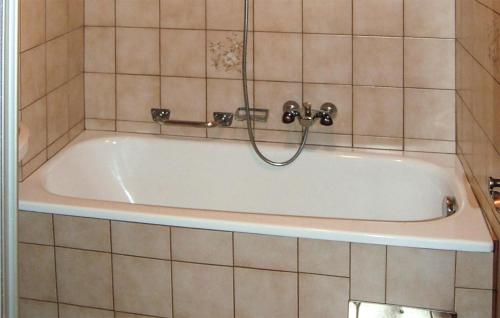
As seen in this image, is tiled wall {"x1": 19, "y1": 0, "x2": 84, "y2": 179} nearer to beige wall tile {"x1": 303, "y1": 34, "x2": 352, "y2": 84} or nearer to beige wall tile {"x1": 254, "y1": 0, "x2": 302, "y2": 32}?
beige wall tile {"x1": 254, "y1": 0, "x2": 302, "y2": 32}

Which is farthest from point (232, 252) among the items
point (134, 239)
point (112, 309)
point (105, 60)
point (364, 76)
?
point (105, 60)

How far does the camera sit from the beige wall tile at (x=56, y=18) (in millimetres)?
2832

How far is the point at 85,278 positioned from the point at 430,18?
1.60 m

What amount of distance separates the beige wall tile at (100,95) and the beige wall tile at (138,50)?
0.31 feet

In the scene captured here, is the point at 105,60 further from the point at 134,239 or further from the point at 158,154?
the point at 134,239

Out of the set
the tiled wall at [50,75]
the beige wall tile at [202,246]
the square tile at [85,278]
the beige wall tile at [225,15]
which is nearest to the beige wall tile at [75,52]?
the tiled wall at [50,75]

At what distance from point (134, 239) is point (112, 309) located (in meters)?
0.27

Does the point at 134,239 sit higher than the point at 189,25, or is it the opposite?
the point at 189,25

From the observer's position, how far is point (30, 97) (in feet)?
8.89

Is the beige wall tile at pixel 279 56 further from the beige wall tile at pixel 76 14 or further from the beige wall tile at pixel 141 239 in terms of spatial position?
the beige wall tile at pixel 141 239

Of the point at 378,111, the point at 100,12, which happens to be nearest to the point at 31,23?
the point at 100,12

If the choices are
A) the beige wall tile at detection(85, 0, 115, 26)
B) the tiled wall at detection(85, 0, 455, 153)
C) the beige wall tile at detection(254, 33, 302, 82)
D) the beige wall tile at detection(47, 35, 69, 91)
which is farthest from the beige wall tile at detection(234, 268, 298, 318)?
the beige wall tile at detection(85, 0, 115, 26)

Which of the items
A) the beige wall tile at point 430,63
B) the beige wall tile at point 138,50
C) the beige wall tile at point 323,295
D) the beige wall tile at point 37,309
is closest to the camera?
the beige wall tile at point 323,295

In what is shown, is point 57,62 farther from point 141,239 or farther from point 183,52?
point 141,239
